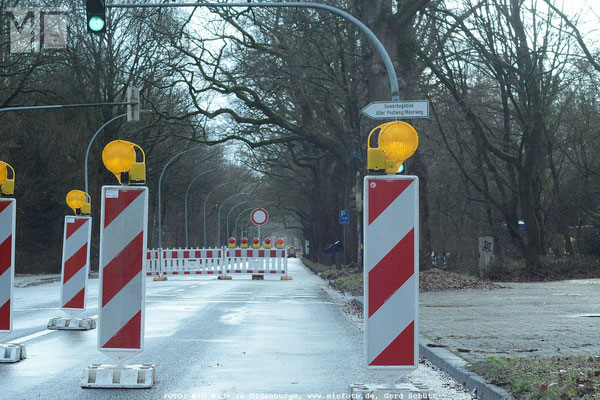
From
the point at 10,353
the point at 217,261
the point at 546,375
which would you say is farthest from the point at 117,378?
the point at 217,261

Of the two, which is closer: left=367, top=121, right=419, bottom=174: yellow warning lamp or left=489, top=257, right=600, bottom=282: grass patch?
left=367, top=121, right=419, bottom=174: yellow warning lamp

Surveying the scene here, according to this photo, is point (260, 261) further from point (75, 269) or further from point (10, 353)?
point (10, 353)

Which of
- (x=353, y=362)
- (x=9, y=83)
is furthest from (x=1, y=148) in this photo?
(x=353, y=362)

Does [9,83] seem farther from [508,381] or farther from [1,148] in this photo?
[508,381]

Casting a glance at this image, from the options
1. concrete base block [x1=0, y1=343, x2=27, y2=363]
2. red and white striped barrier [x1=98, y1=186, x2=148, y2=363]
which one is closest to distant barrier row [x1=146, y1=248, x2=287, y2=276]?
concrete base block [x1=0, y1=343, x2=27, y2=363]

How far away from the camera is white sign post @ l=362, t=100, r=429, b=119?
13781 millimetres

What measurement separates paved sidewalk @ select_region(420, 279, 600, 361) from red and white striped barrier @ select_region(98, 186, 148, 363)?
10.5 feet

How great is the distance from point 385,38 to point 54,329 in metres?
12.6

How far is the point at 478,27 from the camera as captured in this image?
2727 cm

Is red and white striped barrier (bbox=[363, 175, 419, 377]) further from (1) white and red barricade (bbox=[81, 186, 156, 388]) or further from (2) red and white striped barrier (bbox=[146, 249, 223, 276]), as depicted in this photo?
(2) red and white striped barrier (bbox=[146, 249, 223, 276])

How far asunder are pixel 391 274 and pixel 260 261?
1172 inches

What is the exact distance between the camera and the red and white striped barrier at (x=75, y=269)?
38.8ft

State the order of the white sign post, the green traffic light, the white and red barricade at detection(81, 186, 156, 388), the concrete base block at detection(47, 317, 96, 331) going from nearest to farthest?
1. the white and red barricade at detection(81, 186, 156, 388)
2. the concrete base block at detection(47, 317, 96, 331)
3. the white sign post
4. the green traffic light

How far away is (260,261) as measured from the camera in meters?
35.8
